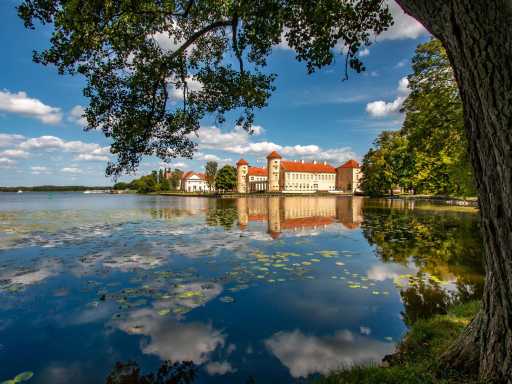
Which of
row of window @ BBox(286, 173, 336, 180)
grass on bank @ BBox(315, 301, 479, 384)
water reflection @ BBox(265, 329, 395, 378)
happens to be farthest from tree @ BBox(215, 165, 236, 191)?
grass on bank @ BBox(315, 301, 479, 384)

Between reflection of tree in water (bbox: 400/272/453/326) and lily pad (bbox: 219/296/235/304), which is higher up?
reflection of tree in water (bbox: 400/272/453/326)

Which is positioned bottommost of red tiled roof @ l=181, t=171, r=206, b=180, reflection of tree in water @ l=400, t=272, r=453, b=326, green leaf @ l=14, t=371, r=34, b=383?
green leaf @ l=14, t=371, r=34, b=383

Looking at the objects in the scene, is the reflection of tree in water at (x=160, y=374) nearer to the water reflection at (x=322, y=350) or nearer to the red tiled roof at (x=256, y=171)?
the water reflection at (x=322, y=350)

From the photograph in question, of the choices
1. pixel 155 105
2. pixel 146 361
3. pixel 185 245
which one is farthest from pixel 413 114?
pixel 146 361

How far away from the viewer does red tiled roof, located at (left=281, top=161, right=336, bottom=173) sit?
11004 cm

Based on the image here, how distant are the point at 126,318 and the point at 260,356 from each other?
2.75m

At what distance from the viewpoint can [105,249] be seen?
457 inches

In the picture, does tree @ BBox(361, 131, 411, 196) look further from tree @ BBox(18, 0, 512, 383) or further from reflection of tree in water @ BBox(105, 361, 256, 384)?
reflection of tree in water @ BBox(105, 361, 256, 384)

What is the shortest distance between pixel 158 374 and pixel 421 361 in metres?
3.38

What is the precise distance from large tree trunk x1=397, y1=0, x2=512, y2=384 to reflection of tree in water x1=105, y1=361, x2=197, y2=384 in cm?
340

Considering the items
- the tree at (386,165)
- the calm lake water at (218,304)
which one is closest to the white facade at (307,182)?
the tree at (386,165)

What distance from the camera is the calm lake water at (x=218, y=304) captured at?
14.2 ft

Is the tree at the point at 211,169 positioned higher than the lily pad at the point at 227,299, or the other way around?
the tree at the point at 211,169

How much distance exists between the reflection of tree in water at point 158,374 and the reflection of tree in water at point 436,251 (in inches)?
188
